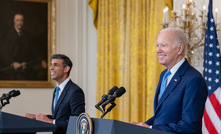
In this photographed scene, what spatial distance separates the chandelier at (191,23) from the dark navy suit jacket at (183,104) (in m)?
2.33

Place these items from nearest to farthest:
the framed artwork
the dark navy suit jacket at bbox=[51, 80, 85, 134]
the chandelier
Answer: the dark navy suit jacket at bbox=[51, 80, 85, 134], the chandelier, the framed artwork

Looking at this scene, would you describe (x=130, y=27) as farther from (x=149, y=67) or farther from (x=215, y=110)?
(x=215, y=110)

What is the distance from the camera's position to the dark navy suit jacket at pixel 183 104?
3043 mm

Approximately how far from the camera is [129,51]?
787 centimetres

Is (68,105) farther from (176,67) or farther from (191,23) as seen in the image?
(191,23)

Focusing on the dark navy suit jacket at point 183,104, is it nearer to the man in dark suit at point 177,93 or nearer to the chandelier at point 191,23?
the man in dark suit at point 177,93

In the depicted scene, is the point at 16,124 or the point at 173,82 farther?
the point at 16,124

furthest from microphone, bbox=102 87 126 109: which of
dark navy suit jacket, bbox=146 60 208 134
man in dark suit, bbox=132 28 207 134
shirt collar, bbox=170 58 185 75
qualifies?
shirt collar, bbox=170 58 185 75

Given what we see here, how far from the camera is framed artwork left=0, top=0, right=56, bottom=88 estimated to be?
8.52 metres

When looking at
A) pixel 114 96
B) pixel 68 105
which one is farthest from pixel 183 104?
pixel 68 105

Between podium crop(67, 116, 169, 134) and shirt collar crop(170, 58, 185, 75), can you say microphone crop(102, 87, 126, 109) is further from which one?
shirt collar crop(170, 58, 185, 75)

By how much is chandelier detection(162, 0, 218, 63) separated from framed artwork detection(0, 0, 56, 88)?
12.7 feet

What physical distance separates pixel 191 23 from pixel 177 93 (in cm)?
261

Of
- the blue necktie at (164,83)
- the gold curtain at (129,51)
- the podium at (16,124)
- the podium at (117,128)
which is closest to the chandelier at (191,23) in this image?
the gold curtain at (129,51)
